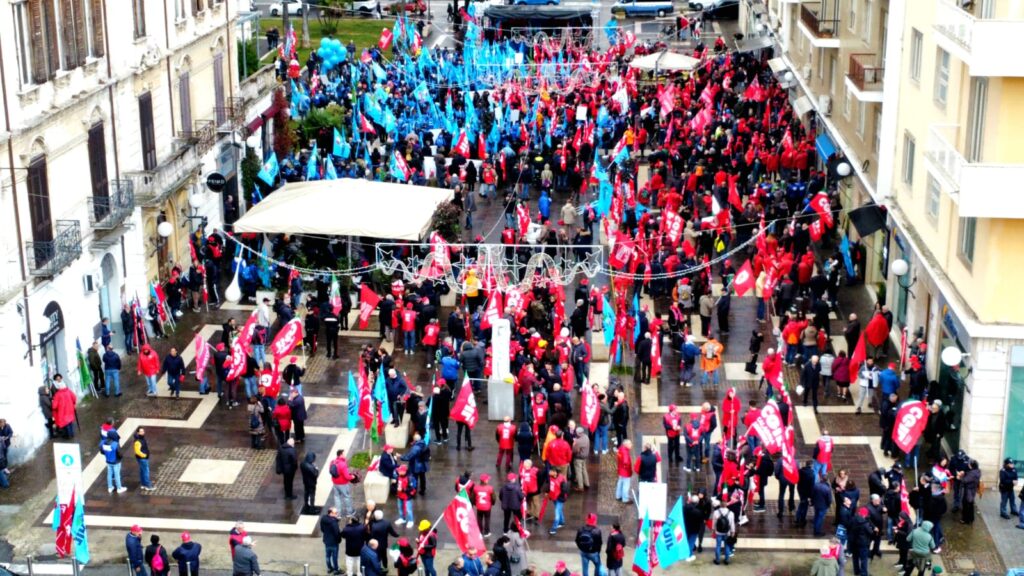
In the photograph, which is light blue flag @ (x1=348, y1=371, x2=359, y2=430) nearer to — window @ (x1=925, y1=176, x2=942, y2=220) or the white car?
window @ (x1=925, y1=176, x2=942, y2=220)

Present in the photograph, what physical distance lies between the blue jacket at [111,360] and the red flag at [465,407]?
349 inches

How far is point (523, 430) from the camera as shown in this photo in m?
30.5

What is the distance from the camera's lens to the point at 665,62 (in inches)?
2603

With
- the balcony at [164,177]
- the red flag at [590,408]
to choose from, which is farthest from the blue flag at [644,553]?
the balcony at [164,177]

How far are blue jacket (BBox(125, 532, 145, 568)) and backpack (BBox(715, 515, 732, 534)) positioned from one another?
10355mm

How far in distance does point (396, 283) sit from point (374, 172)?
11.6 metres

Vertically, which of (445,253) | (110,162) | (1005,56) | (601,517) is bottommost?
(601,517)

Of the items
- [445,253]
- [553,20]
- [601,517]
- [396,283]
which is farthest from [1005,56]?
[553,20]

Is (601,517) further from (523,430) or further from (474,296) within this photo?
(474,296)

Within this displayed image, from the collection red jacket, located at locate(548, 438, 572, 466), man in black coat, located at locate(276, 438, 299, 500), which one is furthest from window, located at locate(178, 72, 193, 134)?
red jacket, located at locate(548, 438, 572, 466)

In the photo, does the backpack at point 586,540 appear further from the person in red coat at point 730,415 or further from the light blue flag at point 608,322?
the light blue flag at point 608,322

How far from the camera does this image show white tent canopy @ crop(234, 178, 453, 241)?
134 ft

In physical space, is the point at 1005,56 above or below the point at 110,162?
above

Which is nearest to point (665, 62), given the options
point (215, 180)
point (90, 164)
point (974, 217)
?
point (215, 180)
